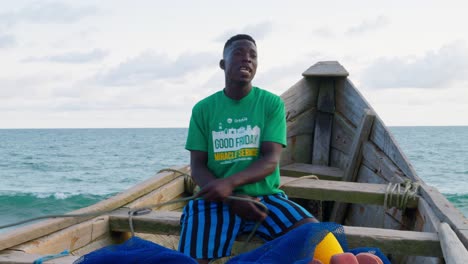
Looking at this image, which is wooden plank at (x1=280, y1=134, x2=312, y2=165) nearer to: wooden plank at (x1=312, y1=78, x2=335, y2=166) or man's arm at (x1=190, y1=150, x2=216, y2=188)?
wooden plank at (x1=312, y1=78, x2=335, y2=166)

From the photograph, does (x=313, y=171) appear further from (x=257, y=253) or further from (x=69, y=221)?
(x=257, y=253)

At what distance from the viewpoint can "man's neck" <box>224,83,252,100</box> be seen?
8.04 feet

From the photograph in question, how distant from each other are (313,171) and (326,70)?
1.32 metres

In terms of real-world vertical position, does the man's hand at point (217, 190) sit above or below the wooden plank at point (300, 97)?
below

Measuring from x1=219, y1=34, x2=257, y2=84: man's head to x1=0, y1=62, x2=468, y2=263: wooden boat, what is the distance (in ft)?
2.94

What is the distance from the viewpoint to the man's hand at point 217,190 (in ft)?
6.98

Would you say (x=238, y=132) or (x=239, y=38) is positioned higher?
(x=239, y=38)

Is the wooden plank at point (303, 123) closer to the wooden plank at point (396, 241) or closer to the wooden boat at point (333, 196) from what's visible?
the wooden boat at point (333, 196)

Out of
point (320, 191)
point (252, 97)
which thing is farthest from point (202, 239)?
point (320, 191)

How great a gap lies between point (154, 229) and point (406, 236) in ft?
4.43

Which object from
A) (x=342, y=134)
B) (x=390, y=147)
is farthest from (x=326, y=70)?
(x=390, y=147)

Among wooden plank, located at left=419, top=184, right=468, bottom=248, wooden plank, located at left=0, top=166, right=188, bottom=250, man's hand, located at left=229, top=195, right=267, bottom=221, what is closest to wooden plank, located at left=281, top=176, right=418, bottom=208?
wooden plank, located at left=419, top=184, right=468, bottom=248

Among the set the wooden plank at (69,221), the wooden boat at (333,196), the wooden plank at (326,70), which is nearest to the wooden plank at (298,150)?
the wooden boat at (333,196)

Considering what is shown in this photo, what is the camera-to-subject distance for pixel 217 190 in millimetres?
2125
